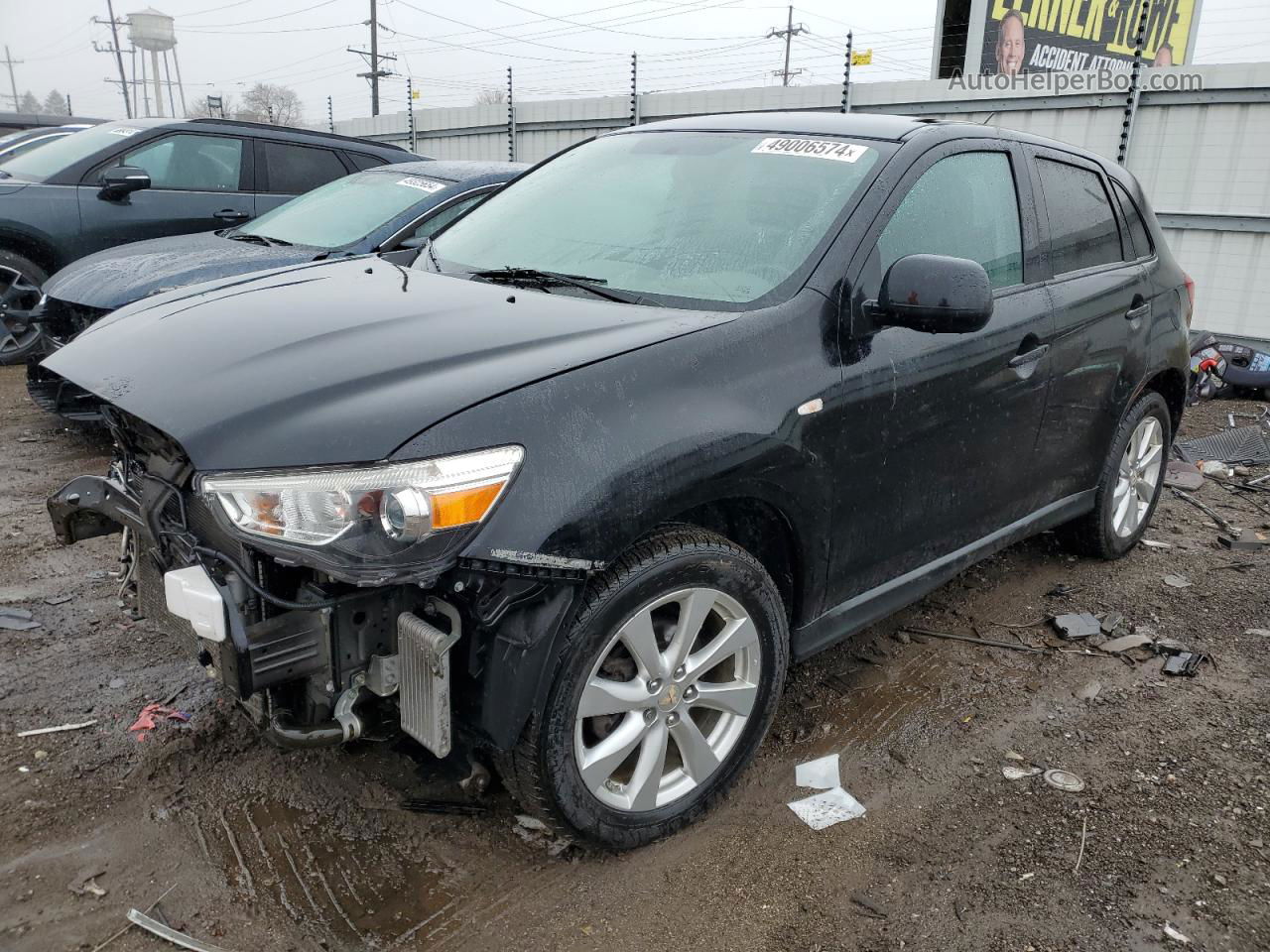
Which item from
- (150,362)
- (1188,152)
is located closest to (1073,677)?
(150,362)

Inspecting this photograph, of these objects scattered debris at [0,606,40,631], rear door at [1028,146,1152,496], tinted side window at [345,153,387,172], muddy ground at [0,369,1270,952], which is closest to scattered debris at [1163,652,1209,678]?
muddy ground at [0,369,1270,952]

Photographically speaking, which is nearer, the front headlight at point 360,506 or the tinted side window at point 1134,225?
the front headlight at point 360,506

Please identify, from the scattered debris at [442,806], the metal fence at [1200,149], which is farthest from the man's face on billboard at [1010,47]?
the scattered debris at [442,806]

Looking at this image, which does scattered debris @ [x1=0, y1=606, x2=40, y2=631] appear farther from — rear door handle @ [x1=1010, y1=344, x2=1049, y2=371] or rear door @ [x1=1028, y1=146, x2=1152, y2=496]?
rear door @ [x1=1028, y1=146, x2=1152, y2=496]

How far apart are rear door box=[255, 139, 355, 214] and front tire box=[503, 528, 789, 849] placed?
630cm

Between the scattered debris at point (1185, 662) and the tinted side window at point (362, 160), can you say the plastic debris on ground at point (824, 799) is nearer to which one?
the scattered debris at point (1185, 662)

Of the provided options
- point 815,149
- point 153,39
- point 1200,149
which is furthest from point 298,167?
point 153,39

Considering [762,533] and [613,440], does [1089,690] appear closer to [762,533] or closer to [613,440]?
[762,533]

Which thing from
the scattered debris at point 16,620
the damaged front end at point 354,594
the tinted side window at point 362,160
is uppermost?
the tinted side window at point 362,160

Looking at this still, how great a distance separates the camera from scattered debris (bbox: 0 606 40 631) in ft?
11.2

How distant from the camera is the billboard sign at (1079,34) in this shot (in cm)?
1529

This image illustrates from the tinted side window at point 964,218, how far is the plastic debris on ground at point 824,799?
1.47m

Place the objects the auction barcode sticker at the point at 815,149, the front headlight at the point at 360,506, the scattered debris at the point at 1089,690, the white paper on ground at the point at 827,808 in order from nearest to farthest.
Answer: the front headlight at the point at 360,506
the white paper on ground at the point at 827,808
the auction barcode sticker at the point at 815,149
the scattered debris at the point at 1089,690

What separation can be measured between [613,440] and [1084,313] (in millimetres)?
2338
